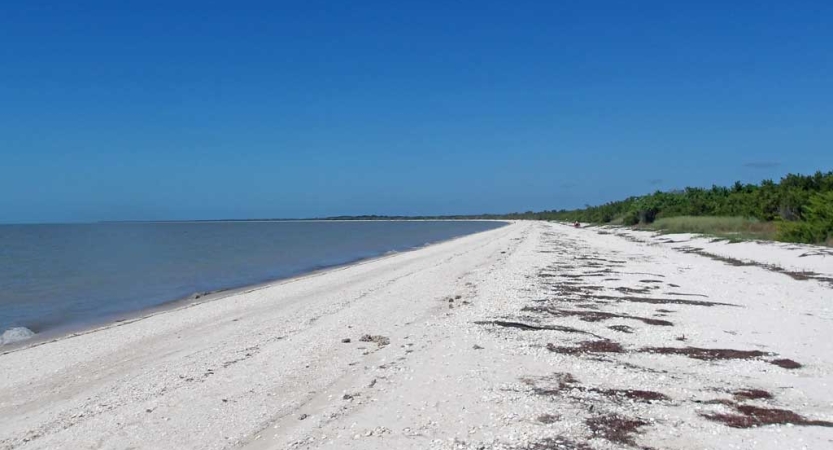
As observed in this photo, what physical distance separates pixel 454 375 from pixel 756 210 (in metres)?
39.0

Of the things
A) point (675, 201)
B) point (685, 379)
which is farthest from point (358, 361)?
point (675, 201)

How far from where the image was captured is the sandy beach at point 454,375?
523cm

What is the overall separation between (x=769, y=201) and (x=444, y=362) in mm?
37000

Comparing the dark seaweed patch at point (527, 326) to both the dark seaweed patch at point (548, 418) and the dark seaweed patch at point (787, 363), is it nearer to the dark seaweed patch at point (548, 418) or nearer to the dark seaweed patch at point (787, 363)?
the dark seaweed patch at point (787, 363)

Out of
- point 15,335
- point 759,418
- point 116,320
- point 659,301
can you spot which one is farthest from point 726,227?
point 15,335

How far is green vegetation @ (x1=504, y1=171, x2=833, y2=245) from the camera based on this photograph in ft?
84.9

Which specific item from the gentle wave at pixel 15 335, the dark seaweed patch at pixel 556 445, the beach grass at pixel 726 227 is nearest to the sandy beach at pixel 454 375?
the dark seaweed patch at pixel 556 445

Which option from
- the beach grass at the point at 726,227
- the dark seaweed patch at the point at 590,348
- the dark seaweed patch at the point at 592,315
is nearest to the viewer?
the dark seaweed patch at the point at 590,348

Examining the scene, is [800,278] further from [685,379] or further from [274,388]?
[274,388]

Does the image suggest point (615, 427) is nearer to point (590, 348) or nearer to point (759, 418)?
point (759, 418)

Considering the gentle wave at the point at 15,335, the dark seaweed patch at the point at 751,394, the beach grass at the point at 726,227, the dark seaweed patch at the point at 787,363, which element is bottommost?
the gentle wave at the point at 15,335

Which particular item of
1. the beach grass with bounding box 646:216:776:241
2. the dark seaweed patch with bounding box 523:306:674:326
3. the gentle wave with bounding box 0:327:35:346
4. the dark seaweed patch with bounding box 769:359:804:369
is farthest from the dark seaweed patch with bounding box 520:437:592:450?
the beach grass with bounding box 646:216:776:241

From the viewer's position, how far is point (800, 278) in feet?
52.0

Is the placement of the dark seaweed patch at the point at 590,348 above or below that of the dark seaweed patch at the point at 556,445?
above
